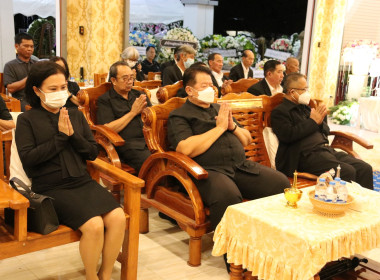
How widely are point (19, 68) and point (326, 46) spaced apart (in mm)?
6594

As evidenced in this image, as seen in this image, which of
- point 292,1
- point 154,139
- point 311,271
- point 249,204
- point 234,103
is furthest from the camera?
point 292,1

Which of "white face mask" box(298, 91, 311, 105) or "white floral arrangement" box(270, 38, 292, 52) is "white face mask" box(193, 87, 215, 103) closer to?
"white face mask" box(298, 91, 311, 105)

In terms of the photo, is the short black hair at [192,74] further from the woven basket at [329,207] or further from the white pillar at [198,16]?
the white pillar at [198,16]

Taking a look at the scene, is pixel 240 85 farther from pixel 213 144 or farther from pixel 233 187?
pixel 233 187

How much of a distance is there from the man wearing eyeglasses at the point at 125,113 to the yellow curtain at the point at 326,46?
6512 mm

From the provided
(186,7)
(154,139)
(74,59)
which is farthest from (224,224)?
(186,7)

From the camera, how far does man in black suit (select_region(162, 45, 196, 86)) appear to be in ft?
18.6

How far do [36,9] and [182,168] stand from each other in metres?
6.86

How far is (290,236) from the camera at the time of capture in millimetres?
2164

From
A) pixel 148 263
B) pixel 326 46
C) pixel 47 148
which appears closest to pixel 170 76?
pixel 148 263

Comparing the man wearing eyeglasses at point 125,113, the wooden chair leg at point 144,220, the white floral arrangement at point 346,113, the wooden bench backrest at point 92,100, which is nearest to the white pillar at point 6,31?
the wooden bench backrest at point 92,100

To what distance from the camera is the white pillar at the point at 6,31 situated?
6.36 metres

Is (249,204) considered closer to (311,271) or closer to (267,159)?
(311,271)

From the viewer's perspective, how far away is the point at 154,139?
10.9 ft
